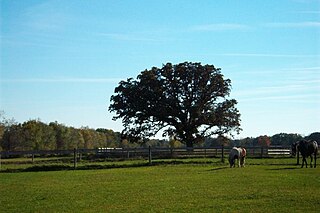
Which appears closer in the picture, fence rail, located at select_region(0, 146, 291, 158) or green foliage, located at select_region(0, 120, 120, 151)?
fence rail, located at select_region(0, 146, 291, 158)

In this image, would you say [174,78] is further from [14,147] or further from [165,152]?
[14,147]

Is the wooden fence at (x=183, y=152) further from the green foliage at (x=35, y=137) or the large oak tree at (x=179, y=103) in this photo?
the green foliage at (x=35, y=137)

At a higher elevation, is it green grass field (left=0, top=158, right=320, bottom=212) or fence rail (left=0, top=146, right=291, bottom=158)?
fence rail (left=0, top=146, right=291, bottom=158)

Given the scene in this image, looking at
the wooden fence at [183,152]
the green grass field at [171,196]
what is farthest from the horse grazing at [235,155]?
the green grass field at [171,196]

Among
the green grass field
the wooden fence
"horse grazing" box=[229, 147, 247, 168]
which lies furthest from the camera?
the wooden fence

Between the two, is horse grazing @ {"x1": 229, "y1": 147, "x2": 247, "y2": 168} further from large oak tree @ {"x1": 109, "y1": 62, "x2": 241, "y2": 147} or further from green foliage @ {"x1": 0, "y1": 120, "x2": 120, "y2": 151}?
green foliage @ {"x1": 0, "y1": 120, "x2": 120, "y2": 151}

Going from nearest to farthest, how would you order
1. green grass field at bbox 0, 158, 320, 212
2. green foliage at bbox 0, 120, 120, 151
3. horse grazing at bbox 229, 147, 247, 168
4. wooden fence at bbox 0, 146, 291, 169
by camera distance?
green grass field at bbox 0, 158, 320, 212 → horse grazing at bbox 229, 147, 247, 168 → wooden fence at bbox 0, 146, 291, 169 → green foliage at bbox 0, 120, 120, 151

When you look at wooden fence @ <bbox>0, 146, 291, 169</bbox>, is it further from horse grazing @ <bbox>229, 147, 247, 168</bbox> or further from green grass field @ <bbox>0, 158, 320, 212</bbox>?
green grass field @ <bbox>0, 158, 320, 212</bbox>

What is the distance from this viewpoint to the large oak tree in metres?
53.5

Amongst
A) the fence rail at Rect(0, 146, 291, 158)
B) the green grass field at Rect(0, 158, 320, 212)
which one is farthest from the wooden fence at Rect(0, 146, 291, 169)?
the green grass field at Rect(0, 158, 320, 212)

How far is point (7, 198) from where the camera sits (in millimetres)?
14414

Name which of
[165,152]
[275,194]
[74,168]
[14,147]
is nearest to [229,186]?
[275,194]

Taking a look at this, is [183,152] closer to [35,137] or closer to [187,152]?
[187,152]

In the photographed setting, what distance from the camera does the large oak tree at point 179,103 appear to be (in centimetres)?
5350
